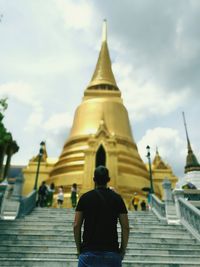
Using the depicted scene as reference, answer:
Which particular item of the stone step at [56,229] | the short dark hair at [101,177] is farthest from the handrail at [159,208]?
the short dark hair at [101,177]

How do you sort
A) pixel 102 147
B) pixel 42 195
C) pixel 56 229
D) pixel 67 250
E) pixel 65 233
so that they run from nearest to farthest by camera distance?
pixel 67 250 < pixel 65 233 < pixel 56 229 < pixel 42 195 < pixel 102 147

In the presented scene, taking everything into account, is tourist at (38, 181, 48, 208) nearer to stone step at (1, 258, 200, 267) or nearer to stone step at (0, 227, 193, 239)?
stone step at (0, 227, 193, 239)

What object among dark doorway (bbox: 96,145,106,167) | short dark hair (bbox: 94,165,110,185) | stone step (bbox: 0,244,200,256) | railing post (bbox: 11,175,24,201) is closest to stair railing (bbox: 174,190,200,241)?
stone step (bbox: 0,244,200,256)

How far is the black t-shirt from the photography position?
80.8 inches

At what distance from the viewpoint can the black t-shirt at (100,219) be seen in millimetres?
2052

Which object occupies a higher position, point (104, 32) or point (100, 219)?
point (104, 32)

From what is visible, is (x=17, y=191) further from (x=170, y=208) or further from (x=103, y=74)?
(x=103, y=74)

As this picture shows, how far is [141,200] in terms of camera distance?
1628cm

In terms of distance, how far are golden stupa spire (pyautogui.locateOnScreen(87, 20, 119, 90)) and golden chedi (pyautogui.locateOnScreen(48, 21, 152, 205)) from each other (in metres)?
0.10

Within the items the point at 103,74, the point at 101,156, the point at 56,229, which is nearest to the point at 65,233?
the point at 56,229

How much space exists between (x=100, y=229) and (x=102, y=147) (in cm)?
1523

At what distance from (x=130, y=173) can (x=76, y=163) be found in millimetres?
3969

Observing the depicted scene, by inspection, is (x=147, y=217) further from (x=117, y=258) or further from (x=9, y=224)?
(x=117, y=258)

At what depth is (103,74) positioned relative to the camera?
26.5 meters
